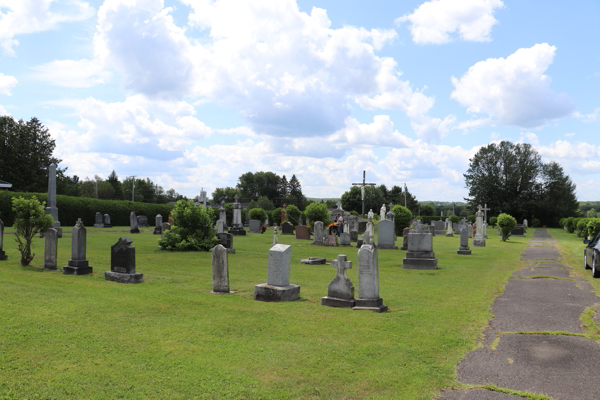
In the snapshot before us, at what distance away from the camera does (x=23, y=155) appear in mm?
53875

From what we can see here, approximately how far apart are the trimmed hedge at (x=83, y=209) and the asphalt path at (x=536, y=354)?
3183 centimetres

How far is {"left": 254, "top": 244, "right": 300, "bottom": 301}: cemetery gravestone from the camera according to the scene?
9.50 meters

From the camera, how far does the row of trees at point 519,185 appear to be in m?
76.6

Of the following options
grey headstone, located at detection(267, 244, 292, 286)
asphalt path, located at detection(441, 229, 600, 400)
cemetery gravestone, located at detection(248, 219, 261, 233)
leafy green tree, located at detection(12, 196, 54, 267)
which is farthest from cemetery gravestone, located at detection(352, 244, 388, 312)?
cemetery gravestone, located at detection(248, 219, 261, 233)

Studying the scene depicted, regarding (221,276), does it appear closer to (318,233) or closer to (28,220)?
(28,220)

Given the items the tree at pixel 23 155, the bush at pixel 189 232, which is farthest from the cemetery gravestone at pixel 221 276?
the tree at pixel 23 155

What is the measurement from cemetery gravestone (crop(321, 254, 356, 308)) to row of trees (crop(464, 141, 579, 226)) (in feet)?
246

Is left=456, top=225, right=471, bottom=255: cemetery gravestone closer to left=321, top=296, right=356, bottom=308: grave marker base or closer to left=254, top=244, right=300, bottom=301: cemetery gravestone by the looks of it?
left=254, top=244, right=300, bottom=301: cemetery gravestone

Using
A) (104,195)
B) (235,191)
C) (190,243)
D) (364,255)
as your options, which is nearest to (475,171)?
(235,191)

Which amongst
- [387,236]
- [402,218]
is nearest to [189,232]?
[387,236]

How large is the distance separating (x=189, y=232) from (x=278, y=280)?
1138 cm

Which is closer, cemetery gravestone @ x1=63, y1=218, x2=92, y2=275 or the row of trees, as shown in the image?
cemetery gravestone @ x1=63, y1=218, x2=92, y2=275

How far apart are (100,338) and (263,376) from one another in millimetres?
2583

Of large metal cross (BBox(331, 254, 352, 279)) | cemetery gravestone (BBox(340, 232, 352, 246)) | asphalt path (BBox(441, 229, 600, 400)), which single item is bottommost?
asphalt path (BBox(441, 229, 600, 400))
